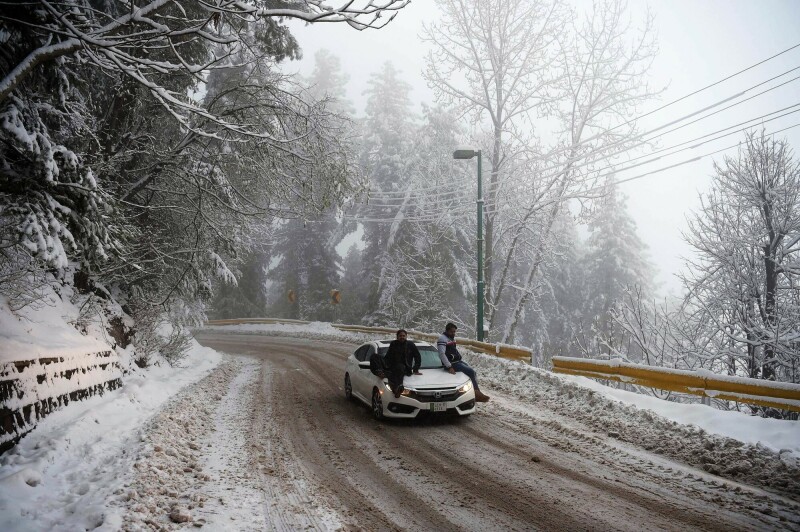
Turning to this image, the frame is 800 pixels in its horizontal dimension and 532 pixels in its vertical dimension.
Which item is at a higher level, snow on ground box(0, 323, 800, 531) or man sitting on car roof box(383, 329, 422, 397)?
man sitting on car roof box(383, 329, 422, 397)

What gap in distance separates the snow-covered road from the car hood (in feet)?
2.32

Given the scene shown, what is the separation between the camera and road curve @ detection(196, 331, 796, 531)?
4.49 metres

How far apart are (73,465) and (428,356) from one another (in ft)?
20.8

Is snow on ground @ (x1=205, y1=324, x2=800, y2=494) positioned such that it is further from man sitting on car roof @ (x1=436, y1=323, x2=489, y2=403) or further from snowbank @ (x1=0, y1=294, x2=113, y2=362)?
snowbank @ (x1=0, y1=294, x2=113, y2=362)

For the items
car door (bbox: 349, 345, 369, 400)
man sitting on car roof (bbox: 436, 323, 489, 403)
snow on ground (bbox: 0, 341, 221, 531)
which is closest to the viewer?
snow on ground (bbox: 0, 341, 221, 531)

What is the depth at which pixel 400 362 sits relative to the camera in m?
8.72

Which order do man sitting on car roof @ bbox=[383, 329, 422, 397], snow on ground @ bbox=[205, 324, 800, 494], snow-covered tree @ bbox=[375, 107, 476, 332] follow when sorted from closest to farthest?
snow on ground @ bbox=[205, 324, 800, 494]
man sitting on car roof @ bbox=[383, 329, 422, 397]
snow-covered tree @ bbox=[375, 107, 476, 332]

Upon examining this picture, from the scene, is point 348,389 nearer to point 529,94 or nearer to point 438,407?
point 438,407

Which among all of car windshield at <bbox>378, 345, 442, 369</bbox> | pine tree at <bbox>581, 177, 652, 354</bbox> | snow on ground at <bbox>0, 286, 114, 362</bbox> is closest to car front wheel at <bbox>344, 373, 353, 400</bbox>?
car windshield at <bbox>378, 345, 442, 369</bbox>

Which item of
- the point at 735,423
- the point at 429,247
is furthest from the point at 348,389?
the point at 429,247

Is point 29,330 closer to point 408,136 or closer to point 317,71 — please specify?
point 408,136

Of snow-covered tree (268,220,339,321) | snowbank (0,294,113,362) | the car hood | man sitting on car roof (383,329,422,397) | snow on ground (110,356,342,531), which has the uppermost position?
snow-covered tree (268,220,339,321)

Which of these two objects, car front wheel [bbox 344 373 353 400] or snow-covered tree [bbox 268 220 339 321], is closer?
car front wheel [bbox 344 373 353 400]

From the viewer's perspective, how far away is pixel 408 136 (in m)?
38.9
